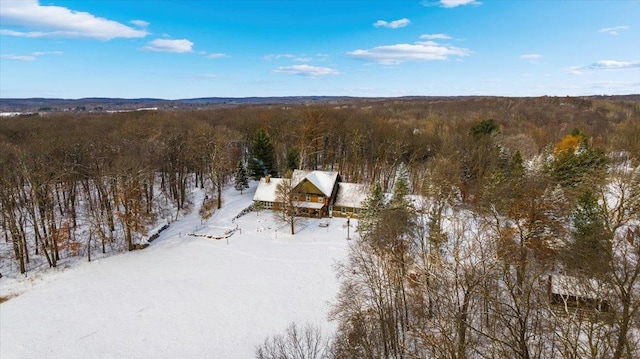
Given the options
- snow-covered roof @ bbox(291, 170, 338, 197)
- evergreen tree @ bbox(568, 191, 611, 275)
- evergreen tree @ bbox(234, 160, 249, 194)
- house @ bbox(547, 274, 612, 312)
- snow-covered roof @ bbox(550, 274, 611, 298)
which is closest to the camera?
house @ bbox(547, 274, 612, 312)

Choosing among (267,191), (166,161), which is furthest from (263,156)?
(166,161)

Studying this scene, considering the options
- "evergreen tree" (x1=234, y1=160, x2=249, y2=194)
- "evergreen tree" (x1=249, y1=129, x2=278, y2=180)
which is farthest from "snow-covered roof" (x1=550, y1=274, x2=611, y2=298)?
"evergreen tree" (x1=249, y1=129, x2=278, y2=180)

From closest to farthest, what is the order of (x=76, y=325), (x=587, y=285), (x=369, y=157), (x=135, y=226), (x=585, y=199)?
(x=587, y=285) < (x=76, y=325) < (x=585, y=199) < (x=135, y=226) < (x=369, y=157)

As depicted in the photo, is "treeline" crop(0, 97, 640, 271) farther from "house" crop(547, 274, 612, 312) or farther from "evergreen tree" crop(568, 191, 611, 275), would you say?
"house" crop(547, 274, 612, 312)

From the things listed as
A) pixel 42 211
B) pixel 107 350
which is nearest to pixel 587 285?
pixel 107 350

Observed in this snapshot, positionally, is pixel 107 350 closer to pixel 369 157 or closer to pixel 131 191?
pixel 131 191

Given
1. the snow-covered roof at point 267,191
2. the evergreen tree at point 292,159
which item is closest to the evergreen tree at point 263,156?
the evergreen tree at point 292,159

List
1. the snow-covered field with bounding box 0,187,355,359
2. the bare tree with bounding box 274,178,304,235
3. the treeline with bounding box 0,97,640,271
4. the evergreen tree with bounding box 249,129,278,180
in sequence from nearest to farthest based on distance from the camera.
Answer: the snow-covered field with bounding box 0,187,355,359 < the treeline with bounding box 0,97,640,271 < the bare tree with bounding box 274,178,304,235 < the evergreen tree with bounding box 249,129,278,180

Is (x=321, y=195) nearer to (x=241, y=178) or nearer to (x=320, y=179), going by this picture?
(x=320, y=179)
